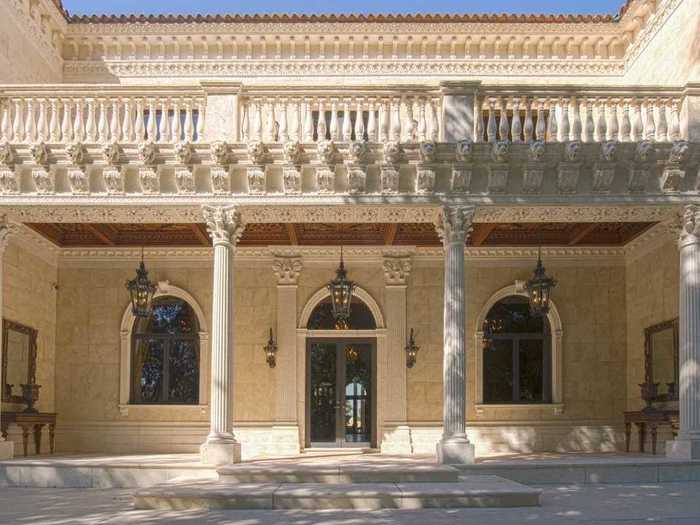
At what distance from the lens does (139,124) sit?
621 inches

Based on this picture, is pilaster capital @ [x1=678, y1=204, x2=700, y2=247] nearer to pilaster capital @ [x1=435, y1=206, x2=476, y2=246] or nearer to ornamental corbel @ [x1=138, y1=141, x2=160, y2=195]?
pilaster capital @ [x1=435, y1=206, x2=476, y2=246]

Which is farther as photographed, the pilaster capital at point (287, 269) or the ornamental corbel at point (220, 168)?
the pilaster capital at point (287, 269)

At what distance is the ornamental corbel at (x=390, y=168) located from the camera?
15.3m

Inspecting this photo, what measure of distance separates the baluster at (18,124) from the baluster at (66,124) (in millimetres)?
648

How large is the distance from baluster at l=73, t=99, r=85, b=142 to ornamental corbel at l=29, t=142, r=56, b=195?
20.9 inches

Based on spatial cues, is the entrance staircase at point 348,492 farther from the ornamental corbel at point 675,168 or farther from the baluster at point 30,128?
the baluster at point 30,128

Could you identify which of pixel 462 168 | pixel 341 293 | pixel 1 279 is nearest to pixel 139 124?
pixel 1 279

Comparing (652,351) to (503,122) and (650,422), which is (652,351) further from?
(503,122)

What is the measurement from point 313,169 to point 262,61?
20.6 feet

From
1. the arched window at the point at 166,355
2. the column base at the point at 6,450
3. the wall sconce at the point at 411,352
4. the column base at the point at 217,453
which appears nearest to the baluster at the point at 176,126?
the column base at the point at 217,453

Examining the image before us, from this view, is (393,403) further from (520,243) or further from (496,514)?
(496,514)

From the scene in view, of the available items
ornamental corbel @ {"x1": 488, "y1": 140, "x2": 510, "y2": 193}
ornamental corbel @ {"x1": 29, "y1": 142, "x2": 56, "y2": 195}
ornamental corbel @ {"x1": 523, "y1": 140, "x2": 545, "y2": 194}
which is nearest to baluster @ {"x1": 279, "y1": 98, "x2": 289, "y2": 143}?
ornamental corbel @ {"x1": 488, "y1": 140, "x2": 510, "y2": 193}

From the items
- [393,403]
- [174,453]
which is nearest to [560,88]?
[393,403]

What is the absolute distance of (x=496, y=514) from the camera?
11.1 meters
